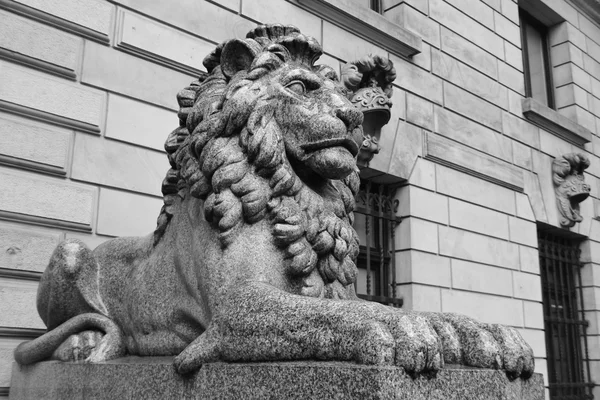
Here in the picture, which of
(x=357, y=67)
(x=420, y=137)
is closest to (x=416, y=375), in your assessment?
(x=357, y=67)

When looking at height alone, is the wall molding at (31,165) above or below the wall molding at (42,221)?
above

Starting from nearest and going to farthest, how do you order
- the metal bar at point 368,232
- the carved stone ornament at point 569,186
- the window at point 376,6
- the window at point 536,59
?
the metal bar at point 368,232
the window at point 376,6
the carved stone ornament at point 569,186
the window at point 536,59

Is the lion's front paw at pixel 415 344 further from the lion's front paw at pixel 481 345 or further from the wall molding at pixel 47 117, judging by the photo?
the wall molding at pixel 47 117

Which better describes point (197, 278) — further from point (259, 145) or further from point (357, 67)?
point (357, 67)

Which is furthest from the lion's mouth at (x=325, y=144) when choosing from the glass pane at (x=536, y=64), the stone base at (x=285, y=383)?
the glass pane at (x=536, y=64)

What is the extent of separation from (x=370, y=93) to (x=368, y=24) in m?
0.98

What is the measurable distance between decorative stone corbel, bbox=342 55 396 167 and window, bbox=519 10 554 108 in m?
5.29

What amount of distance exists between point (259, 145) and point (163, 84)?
3.19 m

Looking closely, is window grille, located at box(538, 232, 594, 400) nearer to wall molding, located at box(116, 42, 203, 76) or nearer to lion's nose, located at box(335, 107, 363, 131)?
wall molding, located at box(116, 42, 203, 76)

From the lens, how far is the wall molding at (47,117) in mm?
4887

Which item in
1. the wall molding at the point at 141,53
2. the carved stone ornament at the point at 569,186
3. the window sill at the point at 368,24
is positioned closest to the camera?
the wall molding at the point at 141,53

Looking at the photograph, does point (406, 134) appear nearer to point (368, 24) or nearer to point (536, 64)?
point (368, 24)

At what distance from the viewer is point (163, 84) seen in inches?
229

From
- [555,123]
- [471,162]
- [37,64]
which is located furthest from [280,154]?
[555,123]
